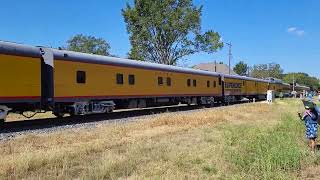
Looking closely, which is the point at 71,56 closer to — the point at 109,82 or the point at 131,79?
the point at 109,82

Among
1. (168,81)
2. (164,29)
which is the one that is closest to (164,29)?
(164,29)

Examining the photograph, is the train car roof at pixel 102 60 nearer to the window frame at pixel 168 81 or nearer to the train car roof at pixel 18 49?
the window frame at pixel 168 81

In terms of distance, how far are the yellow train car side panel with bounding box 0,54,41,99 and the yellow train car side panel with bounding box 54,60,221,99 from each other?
1206 millimetres

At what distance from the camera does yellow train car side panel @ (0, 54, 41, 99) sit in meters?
16.1

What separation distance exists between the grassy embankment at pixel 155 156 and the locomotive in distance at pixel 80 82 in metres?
3.99

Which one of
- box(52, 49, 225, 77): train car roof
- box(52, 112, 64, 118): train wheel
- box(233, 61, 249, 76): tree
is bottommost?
box(52, 112, 64, 118): train wheel

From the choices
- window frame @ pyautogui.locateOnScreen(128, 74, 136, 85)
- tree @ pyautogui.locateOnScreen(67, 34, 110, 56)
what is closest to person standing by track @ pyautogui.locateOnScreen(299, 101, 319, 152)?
window frame @ pyautogui.locateOnScreen(128, 74, 136, 85)

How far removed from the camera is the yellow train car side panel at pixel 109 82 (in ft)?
62.7

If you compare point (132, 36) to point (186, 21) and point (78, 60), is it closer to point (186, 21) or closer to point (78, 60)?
point (186, 21)

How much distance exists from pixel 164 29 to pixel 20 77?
3937 centimetres

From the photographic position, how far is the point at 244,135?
43.7ft

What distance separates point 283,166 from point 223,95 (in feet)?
104

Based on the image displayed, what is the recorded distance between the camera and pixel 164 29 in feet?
181

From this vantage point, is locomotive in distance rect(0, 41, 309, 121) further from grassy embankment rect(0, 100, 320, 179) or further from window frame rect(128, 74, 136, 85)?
grassy embankment rect(0, 100, 320, 179)
